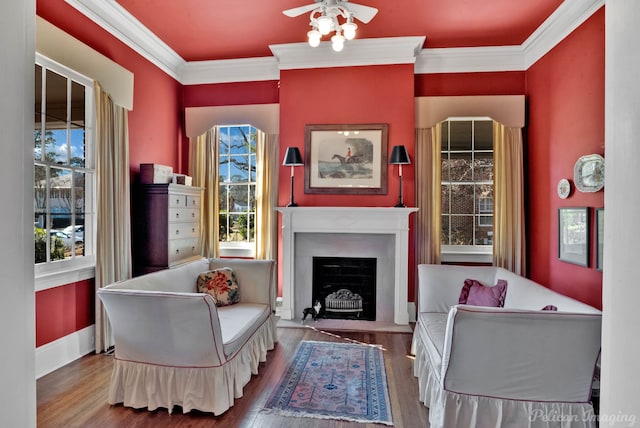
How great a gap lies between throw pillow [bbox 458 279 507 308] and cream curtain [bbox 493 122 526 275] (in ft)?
4.63

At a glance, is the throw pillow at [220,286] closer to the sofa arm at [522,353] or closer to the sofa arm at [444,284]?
the sofa arm at [444,284]

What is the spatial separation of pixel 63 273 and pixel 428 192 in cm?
394

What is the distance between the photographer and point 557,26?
11.7 ft

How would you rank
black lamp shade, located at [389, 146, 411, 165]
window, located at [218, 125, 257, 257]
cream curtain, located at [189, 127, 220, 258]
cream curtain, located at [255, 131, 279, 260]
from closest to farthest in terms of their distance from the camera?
1. black lamp shade, located at [389, 146, 411, 165]
2. cream curtain, located at [255, 131, 279, 260]
3. cream curtain, located at [189, 127, 220, 258]
4. window, located at [218, 125, 257, 257]

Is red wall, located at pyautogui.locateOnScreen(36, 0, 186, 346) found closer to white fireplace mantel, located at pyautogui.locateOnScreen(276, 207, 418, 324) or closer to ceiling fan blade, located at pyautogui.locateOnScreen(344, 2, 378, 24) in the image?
white fireplace mantel, located at pyautogui.locateOnScreen(276, 207, 418, 324)

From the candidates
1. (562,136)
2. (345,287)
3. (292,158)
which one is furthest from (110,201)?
(562,136)

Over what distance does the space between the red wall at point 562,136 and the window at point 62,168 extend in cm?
465

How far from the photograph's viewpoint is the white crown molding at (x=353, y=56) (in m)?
3.82

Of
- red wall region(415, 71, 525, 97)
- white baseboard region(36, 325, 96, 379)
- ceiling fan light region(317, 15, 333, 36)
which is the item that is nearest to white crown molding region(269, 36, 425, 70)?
red wall region(415, 71, 525, 97)

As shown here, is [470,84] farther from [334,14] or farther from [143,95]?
[143,95]

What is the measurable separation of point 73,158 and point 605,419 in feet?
12.9

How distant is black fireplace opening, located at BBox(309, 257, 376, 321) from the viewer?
14.4 feet

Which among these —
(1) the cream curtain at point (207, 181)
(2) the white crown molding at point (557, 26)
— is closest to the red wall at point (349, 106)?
(1) the cream curtain at point (207, 181)
